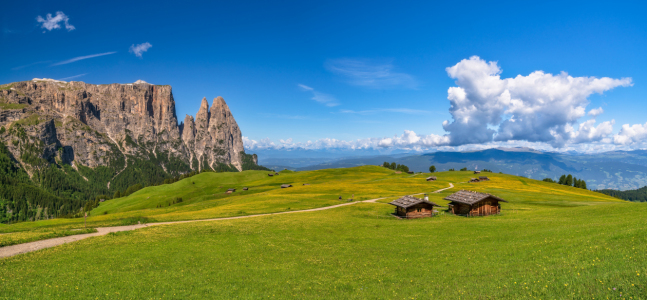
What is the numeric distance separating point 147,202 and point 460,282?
15989 centimetres

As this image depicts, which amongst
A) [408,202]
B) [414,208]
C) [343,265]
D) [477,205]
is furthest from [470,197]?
[343,265]

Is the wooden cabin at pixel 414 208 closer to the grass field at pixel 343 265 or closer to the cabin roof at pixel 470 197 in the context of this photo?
the cabin roof at pixel 470 197

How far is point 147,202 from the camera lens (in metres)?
140

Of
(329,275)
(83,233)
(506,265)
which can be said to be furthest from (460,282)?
(83,233)

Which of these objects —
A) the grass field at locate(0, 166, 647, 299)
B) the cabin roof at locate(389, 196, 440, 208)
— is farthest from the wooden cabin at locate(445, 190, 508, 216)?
the grass field at locate(0, 166, 647, 299)

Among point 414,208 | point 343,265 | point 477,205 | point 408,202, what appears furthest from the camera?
point 408,202

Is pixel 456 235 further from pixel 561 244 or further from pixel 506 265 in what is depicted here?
pixel 506 265

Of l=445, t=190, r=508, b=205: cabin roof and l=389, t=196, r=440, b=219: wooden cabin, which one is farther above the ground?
l=445, t=190, r=508, b=205: cabin roof

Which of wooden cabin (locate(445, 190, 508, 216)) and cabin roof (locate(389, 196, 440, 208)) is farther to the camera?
wooden cabin (locate(445, 190, 508, 216))

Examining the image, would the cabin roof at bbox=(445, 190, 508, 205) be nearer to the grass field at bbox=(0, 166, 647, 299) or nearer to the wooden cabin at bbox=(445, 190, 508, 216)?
the wooden cabin at bbox=(445, 190, 508, 216)

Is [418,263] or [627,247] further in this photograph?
[418,263]

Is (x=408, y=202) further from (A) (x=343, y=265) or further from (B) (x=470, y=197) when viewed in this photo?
(A) (x=343, y=265)

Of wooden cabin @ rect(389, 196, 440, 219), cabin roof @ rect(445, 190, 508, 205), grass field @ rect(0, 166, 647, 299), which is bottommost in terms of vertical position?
wooden cabin @ rect(389, 196, 440, 219)

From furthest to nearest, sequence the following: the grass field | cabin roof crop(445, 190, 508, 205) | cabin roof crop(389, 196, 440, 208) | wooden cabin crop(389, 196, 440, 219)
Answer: wooden cabin crop(389, 196, 440, 219) < cabin roof crop(389, 196, 440, 208) < cabin roof crop(445, 190, 508, 205) < the grass field
